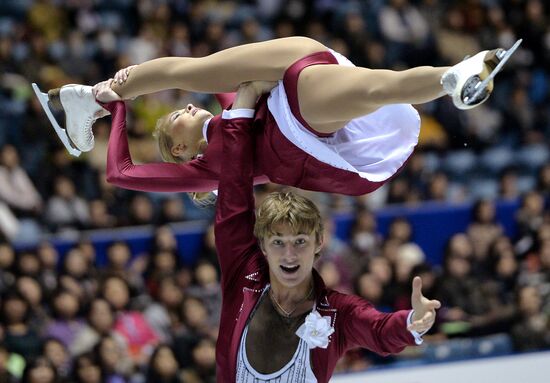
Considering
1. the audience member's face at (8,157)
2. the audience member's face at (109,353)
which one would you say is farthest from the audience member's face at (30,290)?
the audience member's face at (8,157)

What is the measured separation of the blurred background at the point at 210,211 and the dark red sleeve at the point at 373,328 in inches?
69.4

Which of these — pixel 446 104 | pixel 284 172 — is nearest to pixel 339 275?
pixel 446 104

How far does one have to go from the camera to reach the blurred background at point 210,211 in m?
7.29

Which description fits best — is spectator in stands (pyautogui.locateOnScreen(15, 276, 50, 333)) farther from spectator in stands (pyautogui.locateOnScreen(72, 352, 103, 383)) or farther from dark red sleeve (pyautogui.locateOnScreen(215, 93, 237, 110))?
dark red sleeve (pyautogui.locateOnScreen(215, 93, 237, 110))

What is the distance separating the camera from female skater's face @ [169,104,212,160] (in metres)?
5.09

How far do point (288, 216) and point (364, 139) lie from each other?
2.30 ft

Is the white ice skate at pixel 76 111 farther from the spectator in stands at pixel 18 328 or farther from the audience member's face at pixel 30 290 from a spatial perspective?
the audience member's face at pixel 30 290

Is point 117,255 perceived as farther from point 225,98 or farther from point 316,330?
point 316,330

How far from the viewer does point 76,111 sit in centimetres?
509

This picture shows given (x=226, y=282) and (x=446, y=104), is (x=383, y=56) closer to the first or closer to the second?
(x=446, y=104)

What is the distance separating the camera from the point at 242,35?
34.7 ft

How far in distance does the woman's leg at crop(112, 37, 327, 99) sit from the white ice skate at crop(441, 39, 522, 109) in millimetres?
913

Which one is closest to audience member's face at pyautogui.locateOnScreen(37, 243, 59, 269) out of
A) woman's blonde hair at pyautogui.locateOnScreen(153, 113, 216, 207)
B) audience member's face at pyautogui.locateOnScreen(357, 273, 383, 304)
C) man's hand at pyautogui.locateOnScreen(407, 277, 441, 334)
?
audience member's face at pyautogui.locateOnScreen(357, 273, 383, 304)

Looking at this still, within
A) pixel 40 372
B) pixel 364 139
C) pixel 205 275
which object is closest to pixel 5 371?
pixel 40 372
